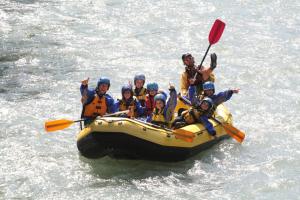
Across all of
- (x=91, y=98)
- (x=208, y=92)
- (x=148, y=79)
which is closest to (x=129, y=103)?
(x=91, y=98)

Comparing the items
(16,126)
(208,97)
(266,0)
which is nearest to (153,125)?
(208,97)

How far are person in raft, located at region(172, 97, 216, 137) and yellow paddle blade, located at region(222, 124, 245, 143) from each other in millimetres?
255

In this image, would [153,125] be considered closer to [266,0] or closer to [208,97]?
[208,97]

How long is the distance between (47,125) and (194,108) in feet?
7.19

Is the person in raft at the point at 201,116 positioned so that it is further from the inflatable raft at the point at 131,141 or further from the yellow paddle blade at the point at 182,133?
the yellow paddle blade at the point at 182,133

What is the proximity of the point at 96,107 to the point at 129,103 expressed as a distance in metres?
0.51

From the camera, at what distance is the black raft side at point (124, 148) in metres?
7.68

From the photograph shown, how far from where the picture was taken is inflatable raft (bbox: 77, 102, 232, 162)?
300 inches

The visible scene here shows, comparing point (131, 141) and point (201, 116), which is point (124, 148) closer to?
point (131, 141)

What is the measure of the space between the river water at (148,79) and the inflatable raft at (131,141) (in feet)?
0.93

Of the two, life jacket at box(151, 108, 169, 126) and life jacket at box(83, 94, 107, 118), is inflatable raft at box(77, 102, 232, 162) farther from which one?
life jacket at box(83, 94, 107, 118)

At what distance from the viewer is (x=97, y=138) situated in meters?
7.73

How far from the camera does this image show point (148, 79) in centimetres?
1251

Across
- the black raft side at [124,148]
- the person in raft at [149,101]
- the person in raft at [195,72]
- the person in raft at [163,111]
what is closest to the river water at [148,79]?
the black raft side at [124,148]
